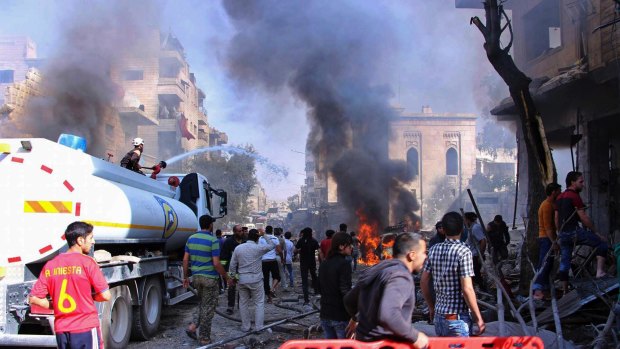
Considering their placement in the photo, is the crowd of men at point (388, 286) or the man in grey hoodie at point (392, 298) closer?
the man in grey hoodie at point (392, 298)

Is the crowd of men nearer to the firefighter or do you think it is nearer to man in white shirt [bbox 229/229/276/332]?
man in white shirt [bbox 229/229/276/332]

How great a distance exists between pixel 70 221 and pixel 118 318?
1.91 m

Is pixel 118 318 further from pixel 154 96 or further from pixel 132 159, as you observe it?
pixel 154 96

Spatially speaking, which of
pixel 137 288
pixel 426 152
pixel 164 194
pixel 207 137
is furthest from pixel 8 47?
pixel 137 288

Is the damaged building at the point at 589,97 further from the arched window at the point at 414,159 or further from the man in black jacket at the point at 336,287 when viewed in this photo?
the arched window at the point at 414,159

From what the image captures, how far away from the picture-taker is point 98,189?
661 centimetres

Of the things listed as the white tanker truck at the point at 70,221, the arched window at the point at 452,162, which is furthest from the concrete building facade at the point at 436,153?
the white tanker truck at the point at 70,221

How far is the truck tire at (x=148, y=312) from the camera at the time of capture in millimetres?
7770

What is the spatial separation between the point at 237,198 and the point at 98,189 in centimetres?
3618

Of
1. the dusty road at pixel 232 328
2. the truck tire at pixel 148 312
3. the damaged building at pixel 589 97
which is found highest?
the damaged building at pixel 589 97

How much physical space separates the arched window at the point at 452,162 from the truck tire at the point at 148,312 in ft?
128

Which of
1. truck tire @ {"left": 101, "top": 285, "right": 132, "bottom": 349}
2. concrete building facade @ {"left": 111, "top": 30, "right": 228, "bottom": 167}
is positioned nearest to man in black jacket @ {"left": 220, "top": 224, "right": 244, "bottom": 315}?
truck tire @ {"left": 101, "top": 285, "right": 132, "bottom": 349}

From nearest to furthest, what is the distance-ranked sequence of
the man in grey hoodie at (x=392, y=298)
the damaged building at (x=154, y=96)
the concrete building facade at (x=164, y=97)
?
the man in grey hoodie at (x=392, y=298)
the damaged building at (x=154, y=96)
the concrete building facade at (x=164, y=97)

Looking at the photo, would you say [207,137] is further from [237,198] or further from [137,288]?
[137,288]
